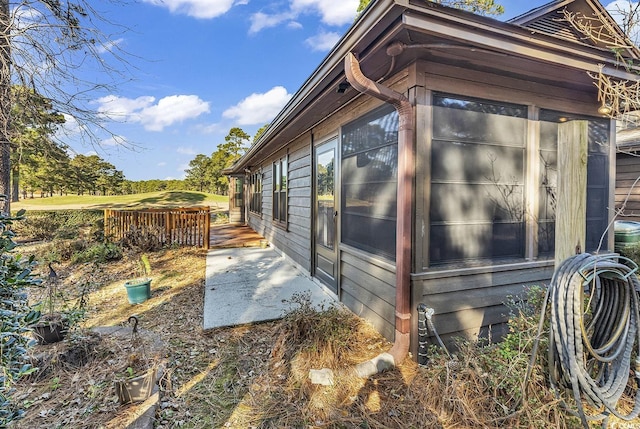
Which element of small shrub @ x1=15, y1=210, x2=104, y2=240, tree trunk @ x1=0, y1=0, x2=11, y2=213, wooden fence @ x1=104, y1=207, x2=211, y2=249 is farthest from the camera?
small shrub @ x1=15, y1=210, x2=104, y2=240

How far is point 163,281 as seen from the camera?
5.23 m

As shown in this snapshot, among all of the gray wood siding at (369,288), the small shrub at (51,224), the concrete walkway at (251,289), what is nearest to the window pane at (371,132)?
the gray wood siding at (369,288)

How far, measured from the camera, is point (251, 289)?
15.5ft

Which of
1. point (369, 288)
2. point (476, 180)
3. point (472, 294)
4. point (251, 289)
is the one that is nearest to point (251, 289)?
point (251, 289)

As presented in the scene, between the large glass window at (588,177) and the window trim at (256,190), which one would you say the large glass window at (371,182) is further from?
the window trim at (256,190)

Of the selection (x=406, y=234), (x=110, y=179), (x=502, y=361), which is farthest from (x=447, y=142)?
(x=110, y=179)

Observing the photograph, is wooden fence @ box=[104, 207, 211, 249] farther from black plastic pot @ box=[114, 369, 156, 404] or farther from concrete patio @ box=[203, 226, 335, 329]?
black plastic pot @ box=[114, 369, 156, 404]

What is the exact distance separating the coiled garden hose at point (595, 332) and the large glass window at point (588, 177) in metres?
1.20

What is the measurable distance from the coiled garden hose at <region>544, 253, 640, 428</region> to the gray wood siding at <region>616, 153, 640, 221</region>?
6127 millimetres

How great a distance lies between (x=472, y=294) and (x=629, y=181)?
6560 millimetres

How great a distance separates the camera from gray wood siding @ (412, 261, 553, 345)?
2643 millimetres

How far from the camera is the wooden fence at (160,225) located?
7409 millimetres

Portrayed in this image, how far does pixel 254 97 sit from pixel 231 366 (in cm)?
3301

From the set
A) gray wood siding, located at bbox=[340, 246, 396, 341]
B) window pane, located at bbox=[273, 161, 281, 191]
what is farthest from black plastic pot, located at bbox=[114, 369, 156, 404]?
window pane, located at bbox=[273, 161, 281, 191]
